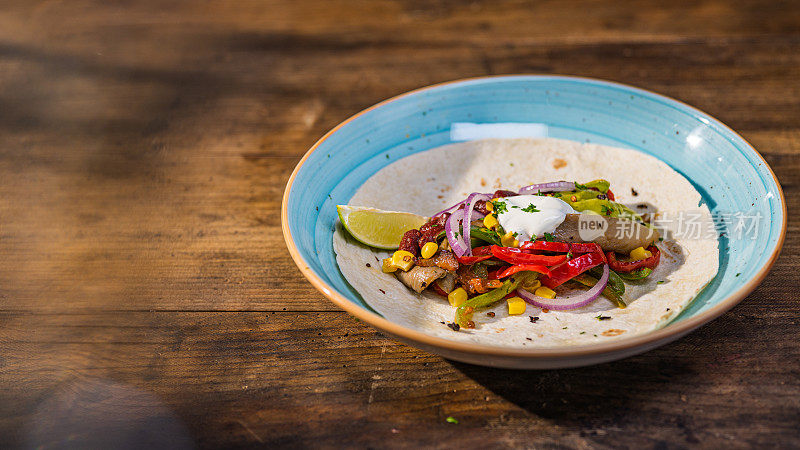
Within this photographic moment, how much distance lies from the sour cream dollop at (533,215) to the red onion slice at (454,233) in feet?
0.60

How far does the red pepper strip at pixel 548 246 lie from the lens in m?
2.56

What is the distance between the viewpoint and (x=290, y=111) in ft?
14.4

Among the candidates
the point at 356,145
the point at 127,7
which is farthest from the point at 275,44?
the point at 356,145

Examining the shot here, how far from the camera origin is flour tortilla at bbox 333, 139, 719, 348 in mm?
2363

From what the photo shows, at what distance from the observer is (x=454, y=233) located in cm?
270

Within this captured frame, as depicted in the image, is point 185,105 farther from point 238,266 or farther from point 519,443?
point 519,443

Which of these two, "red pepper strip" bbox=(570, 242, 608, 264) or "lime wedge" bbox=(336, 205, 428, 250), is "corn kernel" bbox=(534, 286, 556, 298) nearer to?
"red pepper strip" bbox=(570, 242, 608, 264)

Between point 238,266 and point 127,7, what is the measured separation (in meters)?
4.32

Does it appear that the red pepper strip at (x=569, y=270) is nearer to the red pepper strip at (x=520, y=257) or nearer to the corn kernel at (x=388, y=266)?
the red pepper strip at (x=520, y=257)

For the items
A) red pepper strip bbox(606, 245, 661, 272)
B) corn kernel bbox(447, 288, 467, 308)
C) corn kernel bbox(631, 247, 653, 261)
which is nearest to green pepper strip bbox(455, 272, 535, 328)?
corn kernel bbox(447, 288, 467, 308)

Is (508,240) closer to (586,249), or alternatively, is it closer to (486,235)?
(486,235)

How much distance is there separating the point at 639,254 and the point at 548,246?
→ 44 centimetres

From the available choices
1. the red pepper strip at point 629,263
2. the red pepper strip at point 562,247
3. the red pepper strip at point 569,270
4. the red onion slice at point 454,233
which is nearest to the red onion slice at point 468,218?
the red onion slice at point 454,233

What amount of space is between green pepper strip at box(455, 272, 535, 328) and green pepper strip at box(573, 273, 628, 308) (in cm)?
23
